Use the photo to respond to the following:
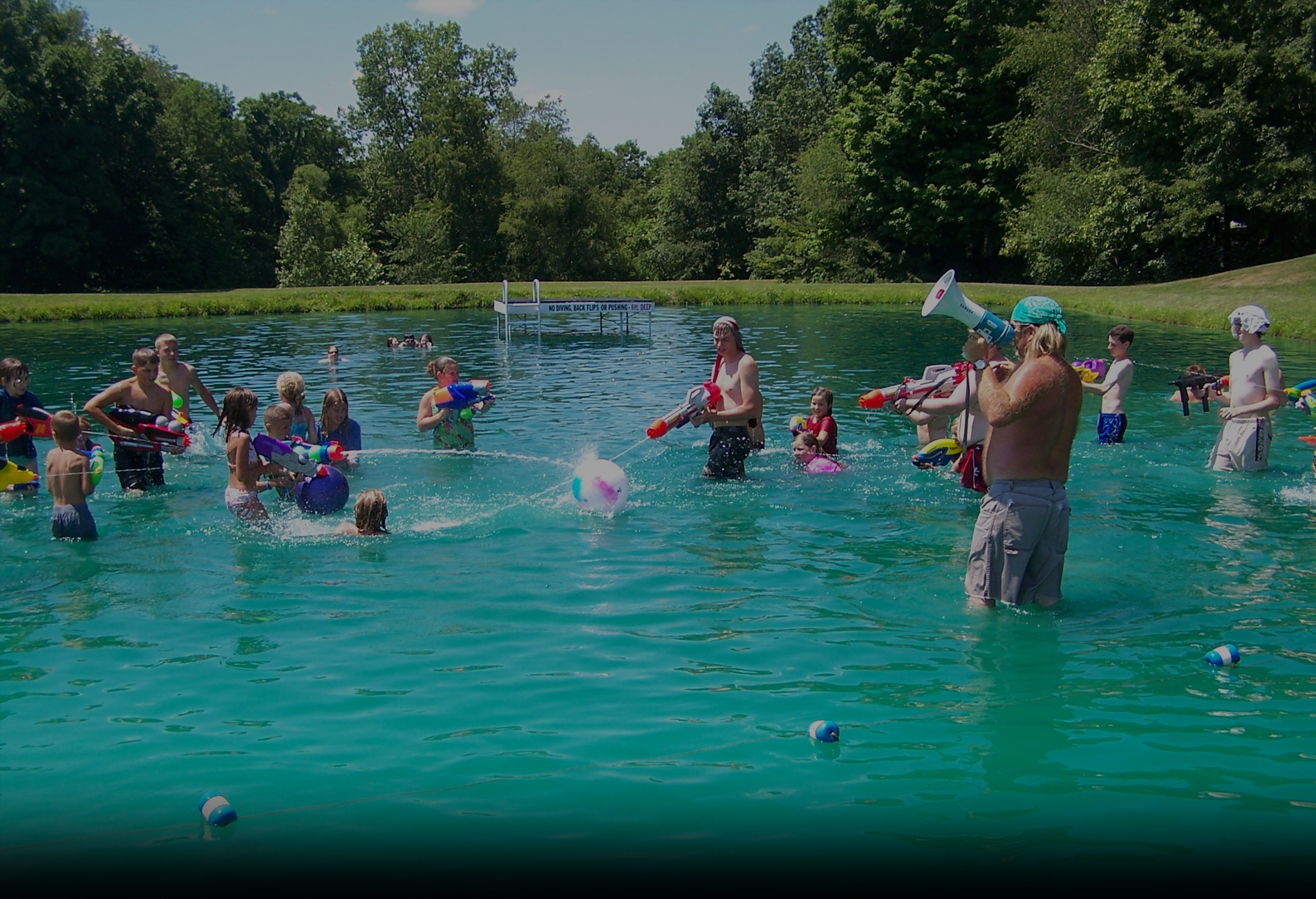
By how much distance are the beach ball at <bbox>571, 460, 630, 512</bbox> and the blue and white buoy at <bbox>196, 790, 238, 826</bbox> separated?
6.35m

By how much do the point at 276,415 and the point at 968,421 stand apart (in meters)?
6.99

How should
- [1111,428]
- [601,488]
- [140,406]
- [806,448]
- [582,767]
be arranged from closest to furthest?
[582,767], [601,488], [140,406], [806,448], [1111,428]

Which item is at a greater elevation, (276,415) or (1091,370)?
(1091,370)

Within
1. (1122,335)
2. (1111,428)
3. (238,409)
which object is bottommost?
(1111,428)

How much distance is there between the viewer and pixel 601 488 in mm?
11383

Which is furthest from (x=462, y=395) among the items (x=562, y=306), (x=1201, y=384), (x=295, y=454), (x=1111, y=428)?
(x=562, y=306)

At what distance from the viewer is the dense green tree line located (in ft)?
134

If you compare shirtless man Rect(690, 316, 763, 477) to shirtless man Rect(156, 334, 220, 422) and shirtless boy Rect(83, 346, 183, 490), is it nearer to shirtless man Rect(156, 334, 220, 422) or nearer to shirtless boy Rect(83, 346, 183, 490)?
shirtless man Rect(156, 334, 220, 422)

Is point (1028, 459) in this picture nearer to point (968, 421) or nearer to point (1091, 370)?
point (968, 421)

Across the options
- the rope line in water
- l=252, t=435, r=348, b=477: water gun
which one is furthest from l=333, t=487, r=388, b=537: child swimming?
the rope line in water

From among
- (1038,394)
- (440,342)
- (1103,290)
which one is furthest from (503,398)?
(1103,290)

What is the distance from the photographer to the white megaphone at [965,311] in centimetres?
788

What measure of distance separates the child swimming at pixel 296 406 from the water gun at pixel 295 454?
55 cm

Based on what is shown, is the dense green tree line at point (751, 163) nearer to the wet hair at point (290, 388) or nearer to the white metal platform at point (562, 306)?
the white metal platform at point (562, 306)
